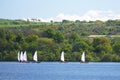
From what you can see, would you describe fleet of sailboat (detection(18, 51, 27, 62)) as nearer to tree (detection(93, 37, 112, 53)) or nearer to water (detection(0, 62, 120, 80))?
water (detection(0, 62, 120, 80))

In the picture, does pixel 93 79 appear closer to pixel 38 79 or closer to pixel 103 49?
pixel 38 79

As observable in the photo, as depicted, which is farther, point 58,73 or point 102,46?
point 102,46

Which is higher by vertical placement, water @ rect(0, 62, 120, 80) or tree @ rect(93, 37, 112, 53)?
tree @ rect(93, 37, 112, 53)

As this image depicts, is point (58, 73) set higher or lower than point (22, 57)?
lower

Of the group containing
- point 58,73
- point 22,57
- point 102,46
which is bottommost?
point 58,73

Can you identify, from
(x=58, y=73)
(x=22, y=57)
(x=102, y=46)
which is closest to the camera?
(x=58, y=73)

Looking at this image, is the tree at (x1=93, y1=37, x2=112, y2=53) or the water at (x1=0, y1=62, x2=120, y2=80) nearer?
the water at (x1=0, y1=62, x2=120, y2=80)

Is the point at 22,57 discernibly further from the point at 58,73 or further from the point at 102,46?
the point at 58,73

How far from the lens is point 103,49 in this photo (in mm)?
192625

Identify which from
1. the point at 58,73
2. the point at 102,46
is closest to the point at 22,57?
the point at 102,46

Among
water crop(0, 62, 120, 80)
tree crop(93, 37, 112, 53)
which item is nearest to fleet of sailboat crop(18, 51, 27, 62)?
water crop(0, 62, 120, 80)

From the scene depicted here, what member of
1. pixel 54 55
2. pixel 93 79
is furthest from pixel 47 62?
pixel 93 79

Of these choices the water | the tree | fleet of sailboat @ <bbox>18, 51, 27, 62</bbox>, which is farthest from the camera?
the tree

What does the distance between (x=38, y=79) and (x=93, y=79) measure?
7.61 m
